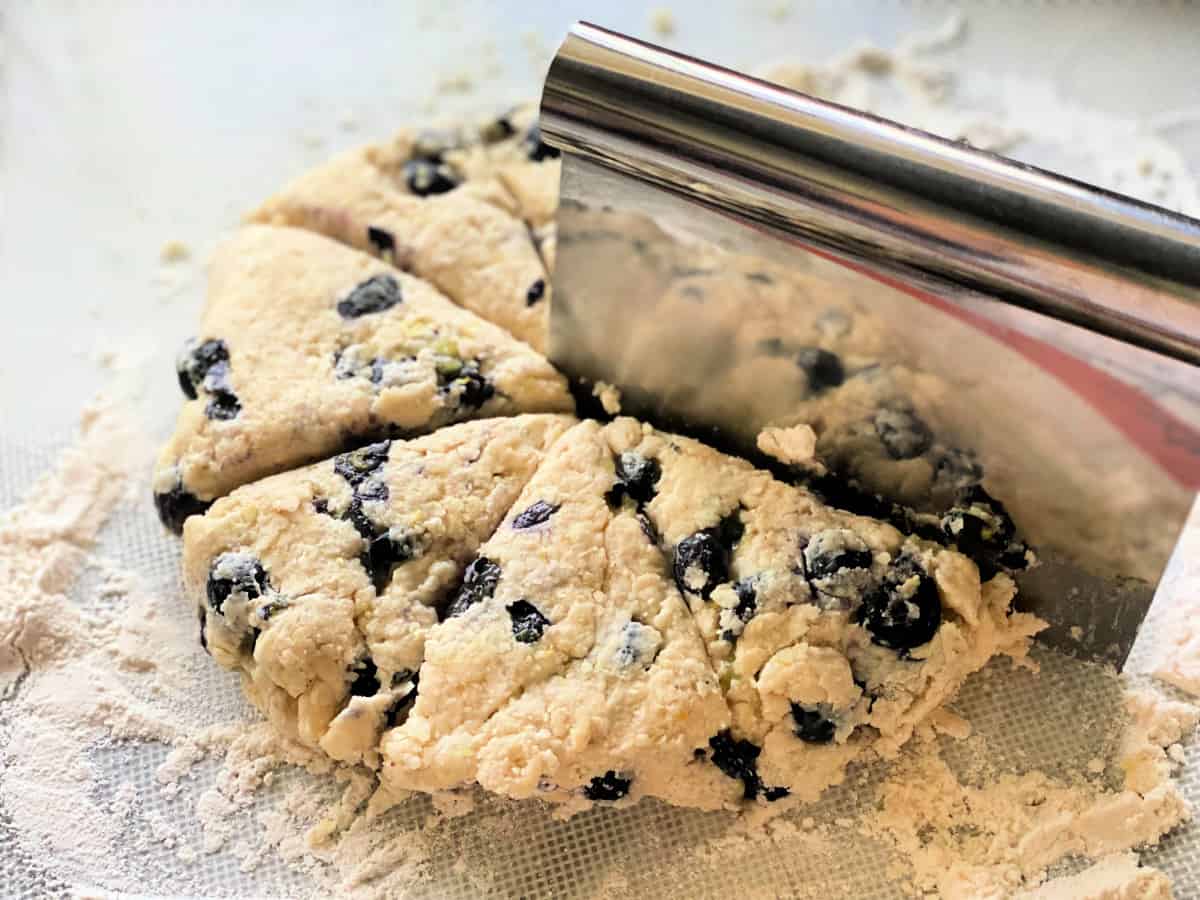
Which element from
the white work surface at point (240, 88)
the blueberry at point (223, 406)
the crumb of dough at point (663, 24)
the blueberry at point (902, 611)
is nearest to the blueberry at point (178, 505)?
the blueberry at point (223, 406)

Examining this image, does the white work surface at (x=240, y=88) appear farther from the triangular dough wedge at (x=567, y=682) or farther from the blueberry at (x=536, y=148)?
the triangular dough wedge at (x=567, y=682)

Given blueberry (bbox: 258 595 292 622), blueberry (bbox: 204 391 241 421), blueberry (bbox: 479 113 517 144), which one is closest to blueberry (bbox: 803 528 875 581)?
blueberry (bbox: 258 595 292 622)

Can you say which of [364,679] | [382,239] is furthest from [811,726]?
[382,239]

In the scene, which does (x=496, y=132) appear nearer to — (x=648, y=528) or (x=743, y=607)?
(x=648, y=528)

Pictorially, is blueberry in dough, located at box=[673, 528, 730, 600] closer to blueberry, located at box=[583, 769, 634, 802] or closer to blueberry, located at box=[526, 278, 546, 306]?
blueberry, located at box=[583, 769, 634, 802]

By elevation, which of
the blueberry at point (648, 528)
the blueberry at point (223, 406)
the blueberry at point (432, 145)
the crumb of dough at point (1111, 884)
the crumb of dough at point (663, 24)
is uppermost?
the blueberry at point (432, 145)

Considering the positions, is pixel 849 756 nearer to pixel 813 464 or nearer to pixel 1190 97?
pixel 813 464
